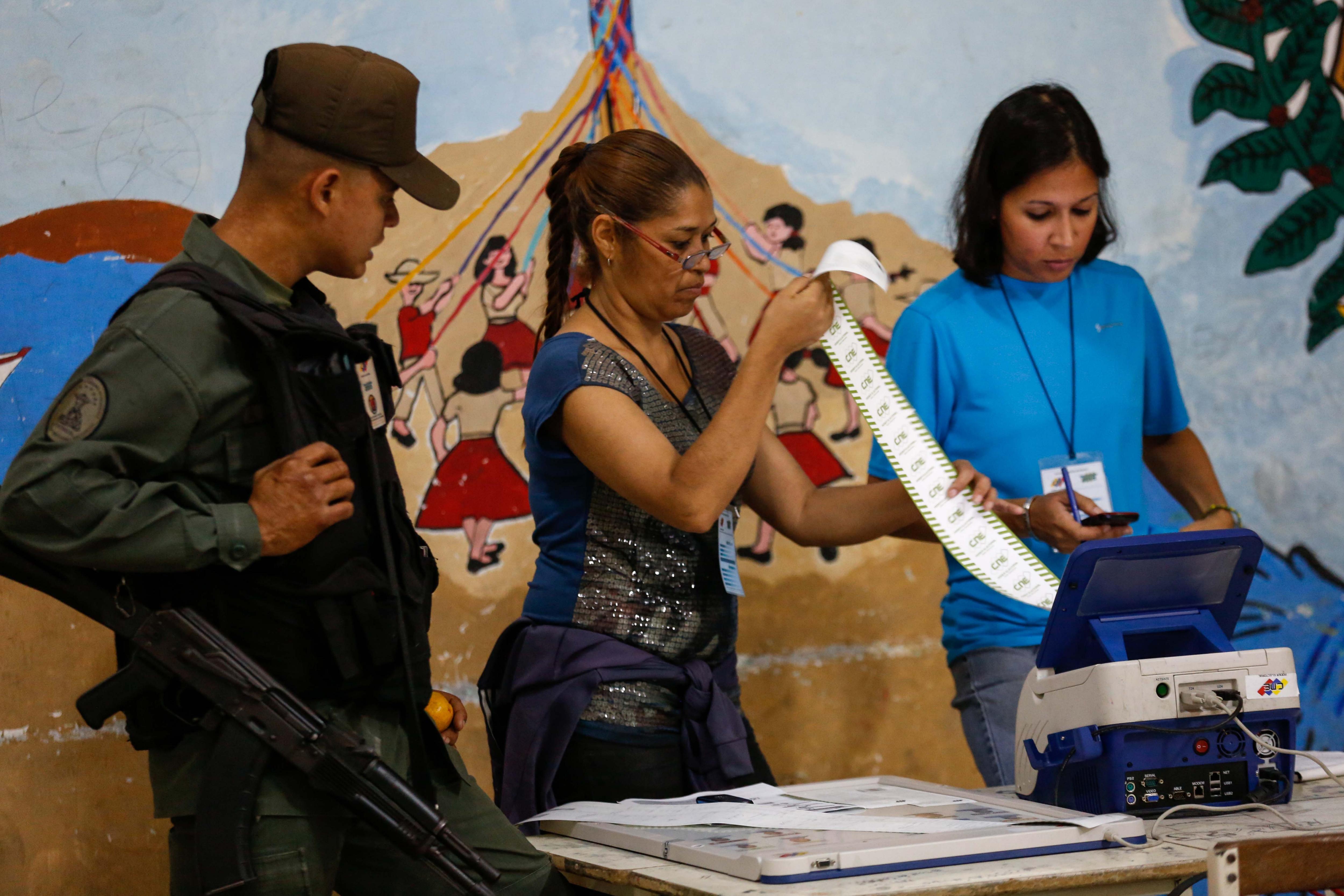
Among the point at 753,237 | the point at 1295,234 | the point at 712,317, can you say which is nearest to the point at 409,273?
the point at 712,317

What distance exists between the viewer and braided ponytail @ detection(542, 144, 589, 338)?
2.15 metres

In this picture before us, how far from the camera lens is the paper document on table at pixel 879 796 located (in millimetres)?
1711

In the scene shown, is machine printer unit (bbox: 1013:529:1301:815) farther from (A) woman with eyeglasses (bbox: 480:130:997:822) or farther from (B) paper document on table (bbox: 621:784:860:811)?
(A) woman with eyeglasses (bbox: 480:130:997:822)

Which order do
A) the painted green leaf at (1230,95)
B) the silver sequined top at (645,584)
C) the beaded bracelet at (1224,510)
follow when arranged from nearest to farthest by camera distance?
the silver sequined top at (645,584), the beaded bracelet at (1224,510), the painted green leaf at (1230,95)

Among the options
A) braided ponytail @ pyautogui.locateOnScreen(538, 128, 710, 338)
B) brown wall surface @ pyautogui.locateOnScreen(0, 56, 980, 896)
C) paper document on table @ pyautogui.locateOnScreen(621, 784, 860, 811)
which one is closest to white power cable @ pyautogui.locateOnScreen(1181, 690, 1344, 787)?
paper document on table @ pyautogui.locateOnScreen(621, 784, 860, 811)

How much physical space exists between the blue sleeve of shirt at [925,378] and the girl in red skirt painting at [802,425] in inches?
38.5

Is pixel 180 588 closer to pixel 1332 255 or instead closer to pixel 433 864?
pixel 433 864

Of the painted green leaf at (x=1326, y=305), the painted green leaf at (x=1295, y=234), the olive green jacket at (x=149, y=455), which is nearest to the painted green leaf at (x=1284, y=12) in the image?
the painted green leaf at (x=1295, y=234)

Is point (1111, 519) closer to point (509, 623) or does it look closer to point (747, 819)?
point (747, 819)

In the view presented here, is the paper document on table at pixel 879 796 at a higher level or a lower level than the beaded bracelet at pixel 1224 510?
lower

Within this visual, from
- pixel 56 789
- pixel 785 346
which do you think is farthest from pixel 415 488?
pixel 785 346

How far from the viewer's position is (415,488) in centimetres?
296

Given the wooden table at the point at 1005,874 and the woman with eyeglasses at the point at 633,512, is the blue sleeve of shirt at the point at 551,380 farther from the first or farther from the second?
the wooden table at the point at 1005,874

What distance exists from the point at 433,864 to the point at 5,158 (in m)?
1.90
